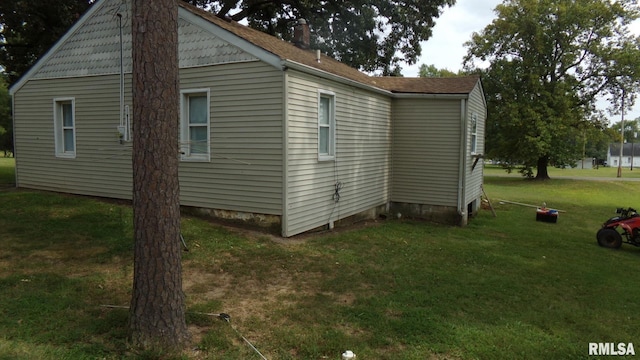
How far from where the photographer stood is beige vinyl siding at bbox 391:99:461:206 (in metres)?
11.1

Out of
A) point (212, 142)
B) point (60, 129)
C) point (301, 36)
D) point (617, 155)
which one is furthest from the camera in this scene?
point (617, 155)

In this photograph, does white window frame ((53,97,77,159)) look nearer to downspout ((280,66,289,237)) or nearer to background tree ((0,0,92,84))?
background tree ((0,0,92,84))

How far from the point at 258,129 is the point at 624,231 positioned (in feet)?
28.5

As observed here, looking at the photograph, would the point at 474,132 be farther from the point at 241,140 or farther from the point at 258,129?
the point at 241,140

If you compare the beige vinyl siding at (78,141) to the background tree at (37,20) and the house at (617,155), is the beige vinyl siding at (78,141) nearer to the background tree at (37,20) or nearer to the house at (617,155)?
the background tree at (37,20)

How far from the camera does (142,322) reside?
3592 millimetres

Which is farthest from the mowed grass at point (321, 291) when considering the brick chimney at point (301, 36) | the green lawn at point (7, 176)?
the brick chimney at point (301, 36)

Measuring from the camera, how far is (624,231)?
31.2 ft

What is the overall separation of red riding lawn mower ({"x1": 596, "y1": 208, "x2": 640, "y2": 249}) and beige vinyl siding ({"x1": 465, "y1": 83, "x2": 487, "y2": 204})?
3288 millimetres

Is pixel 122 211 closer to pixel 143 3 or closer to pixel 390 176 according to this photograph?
pixel 143 3

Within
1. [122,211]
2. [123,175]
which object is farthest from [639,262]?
[123,175]

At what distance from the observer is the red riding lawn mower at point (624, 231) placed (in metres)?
9.08

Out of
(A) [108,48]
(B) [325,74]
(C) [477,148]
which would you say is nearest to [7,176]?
(A) [108,48]

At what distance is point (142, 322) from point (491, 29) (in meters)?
30.6
